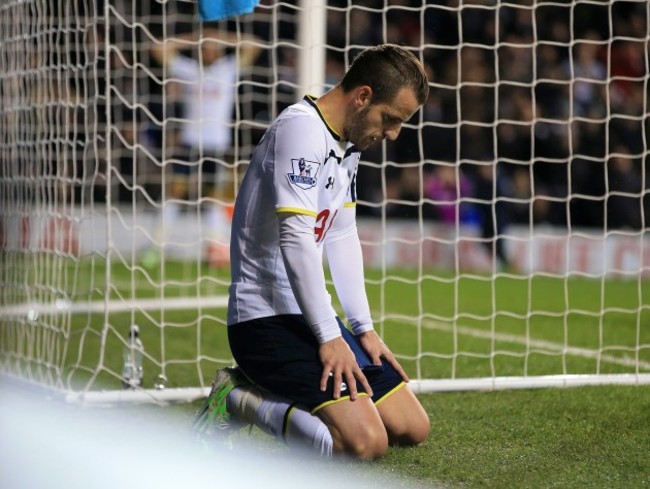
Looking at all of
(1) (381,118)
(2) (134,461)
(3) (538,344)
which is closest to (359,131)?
(1) (381,118)

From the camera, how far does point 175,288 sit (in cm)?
841

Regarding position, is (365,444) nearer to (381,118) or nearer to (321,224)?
(321,224)

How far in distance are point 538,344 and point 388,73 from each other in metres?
2.99

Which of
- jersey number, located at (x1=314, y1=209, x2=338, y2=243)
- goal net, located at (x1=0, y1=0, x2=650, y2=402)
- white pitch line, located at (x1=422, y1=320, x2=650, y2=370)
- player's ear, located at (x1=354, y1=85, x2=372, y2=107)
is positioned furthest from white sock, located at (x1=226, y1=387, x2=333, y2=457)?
white pitch line, located at (x1=422, y1=320, x2=650, y2=370)

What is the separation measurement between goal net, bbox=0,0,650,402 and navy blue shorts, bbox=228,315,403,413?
3.59 ft

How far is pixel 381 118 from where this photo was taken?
121 inches

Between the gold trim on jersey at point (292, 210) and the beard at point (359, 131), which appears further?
the beard at point (359, 131)

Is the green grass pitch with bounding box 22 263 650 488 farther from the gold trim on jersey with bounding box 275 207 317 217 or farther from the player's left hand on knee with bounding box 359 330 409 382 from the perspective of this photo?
the gold trim on jersey with bounding box 275 207 317 217

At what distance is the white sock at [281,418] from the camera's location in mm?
3020

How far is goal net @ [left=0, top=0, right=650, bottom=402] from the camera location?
502 centimetres

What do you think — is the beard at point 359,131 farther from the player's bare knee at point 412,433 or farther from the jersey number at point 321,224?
the player's bare knee at point 412,433

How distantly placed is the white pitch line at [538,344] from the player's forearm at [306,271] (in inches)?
84.8

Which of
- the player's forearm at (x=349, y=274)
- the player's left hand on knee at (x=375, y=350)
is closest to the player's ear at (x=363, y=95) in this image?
the player's forearm at (x=349, y=274)

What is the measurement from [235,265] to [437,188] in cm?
826
